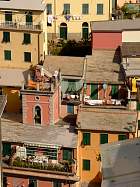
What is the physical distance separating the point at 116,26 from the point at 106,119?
18533mm

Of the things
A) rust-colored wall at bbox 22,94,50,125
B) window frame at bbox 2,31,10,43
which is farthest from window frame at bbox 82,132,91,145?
window frame at bbox 2,31,10,43

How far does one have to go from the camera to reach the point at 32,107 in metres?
Answer: 57.3

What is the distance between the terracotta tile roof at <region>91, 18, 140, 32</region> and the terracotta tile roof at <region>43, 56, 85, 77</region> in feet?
16.4

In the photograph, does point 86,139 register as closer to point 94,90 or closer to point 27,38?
point 94,90

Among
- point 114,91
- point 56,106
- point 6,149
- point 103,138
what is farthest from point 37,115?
point 114,91

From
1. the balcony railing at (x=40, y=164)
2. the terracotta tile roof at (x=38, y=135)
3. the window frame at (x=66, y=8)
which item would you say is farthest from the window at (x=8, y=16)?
the balcony railing at (x=40, y=164)

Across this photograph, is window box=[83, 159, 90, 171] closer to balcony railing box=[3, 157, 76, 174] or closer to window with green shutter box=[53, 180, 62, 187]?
balcony railing box=[3, 157, 76, 174]

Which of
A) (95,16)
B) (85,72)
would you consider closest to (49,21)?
(95,16)

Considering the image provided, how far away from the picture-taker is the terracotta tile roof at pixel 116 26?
7012cm

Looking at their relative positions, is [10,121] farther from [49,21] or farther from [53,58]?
[49,21]

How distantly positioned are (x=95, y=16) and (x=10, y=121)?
90.3 feet

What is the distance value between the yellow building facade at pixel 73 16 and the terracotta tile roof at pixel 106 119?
27062 mm

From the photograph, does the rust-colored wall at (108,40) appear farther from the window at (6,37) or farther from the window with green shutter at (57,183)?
the window with green shutter at (57,183)

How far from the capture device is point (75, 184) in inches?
2135
